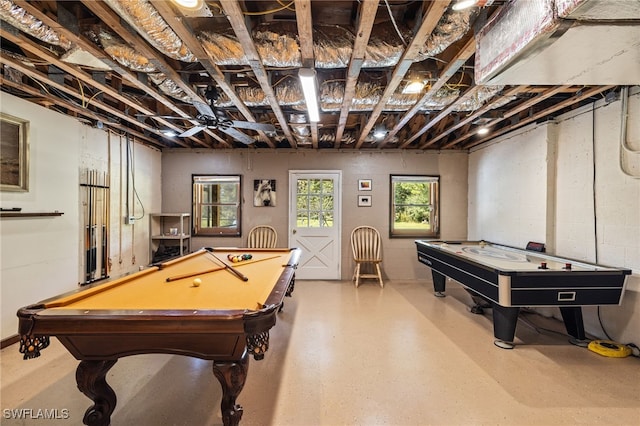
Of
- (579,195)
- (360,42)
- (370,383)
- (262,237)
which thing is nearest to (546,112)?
(579,195)

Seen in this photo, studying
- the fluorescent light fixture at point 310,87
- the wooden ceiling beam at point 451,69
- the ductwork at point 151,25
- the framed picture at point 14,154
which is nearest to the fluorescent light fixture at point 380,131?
the wooden ceiling beam at point 451,69

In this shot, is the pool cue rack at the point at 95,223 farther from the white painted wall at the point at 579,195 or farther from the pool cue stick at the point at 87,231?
the white painted wall at the point at 579,195

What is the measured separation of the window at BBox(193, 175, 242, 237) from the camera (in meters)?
5.59

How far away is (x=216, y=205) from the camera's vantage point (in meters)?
5.65

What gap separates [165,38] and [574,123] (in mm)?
4227

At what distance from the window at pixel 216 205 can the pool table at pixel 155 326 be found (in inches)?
135

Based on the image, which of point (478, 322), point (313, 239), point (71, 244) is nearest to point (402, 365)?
point (478, 322)

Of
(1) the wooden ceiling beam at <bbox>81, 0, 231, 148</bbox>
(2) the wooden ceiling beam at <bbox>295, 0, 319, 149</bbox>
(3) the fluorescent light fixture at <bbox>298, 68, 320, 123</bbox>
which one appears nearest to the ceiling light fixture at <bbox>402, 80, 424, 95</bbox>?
(3) the fluorescent light fixture at <bbox>298, 68, 320, 123</bbox>

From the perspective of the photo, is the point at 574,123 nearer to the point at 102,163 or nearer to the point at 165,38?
the point at 165,38

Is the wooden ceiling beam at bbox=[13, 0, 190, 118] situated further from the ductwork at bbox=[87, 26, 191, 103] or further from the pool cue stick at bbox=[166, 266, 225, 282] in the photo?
the pool cue stick at bbox=[166, 266, 225, 282]

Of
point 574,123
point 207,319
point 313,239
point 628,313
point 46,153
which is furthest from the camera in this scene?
point 313,239

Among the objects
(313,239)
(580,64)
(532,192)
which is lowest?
(313,239)

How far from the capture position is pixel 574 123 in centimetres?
341

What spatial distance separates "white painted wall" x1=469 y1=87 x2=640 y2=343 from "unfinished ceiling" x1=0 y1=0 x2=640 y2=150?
1.65 ft
